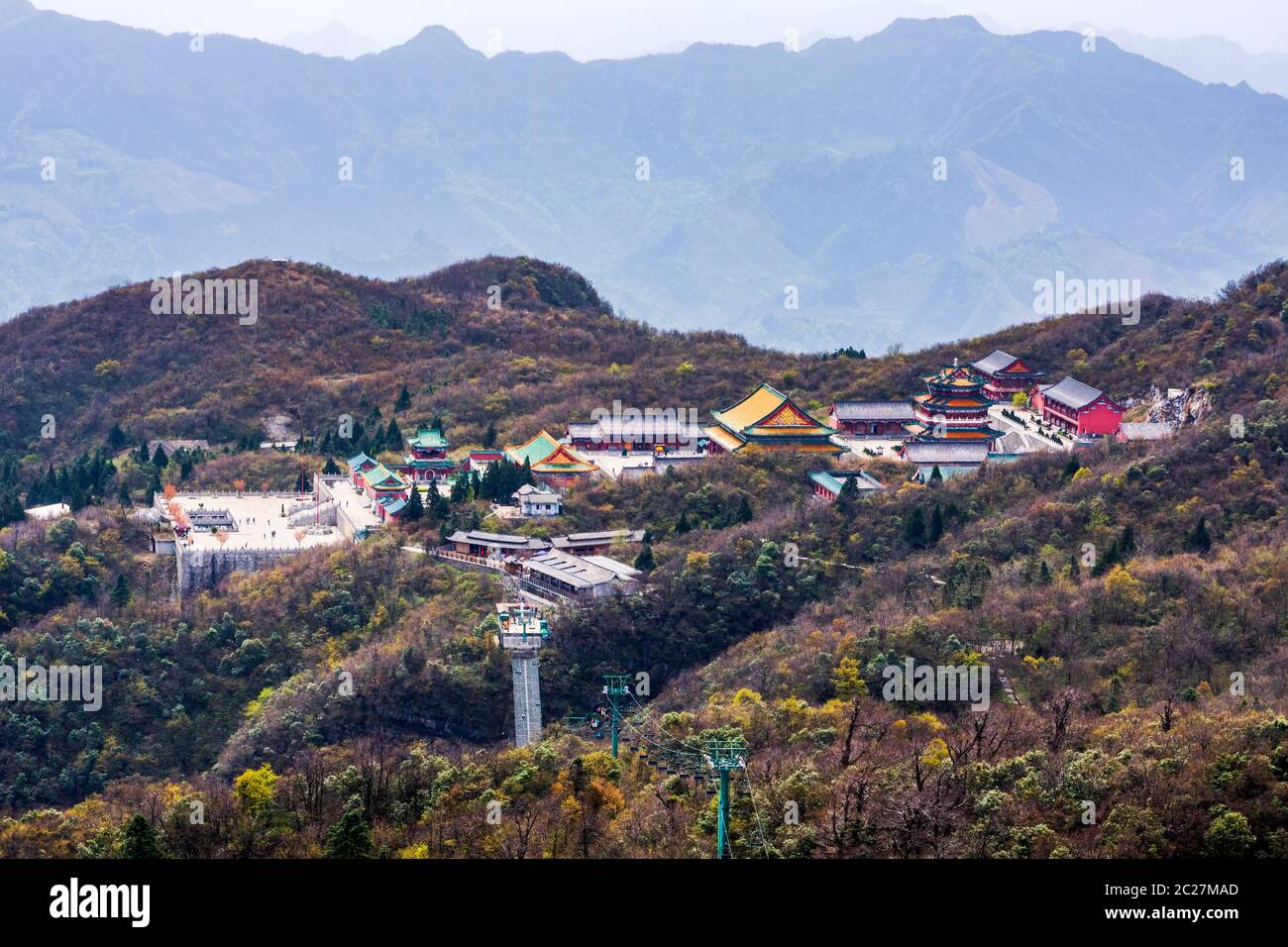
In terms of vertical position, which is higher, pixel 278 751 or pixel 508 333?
pixel 508 333

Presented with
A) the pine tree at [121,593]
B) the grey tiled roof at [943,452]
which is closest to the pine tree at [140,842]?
the pine tree at [121,593]

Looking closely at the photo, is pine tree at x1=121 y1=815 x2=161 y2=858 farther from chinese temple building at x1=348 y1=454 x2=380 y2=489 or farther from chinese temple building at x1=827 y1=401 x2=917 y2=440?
chinese temple building at x1=827 y1=401 x2=917 y2=440

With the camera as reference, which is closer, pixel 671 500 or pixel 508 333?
pixel 671 500

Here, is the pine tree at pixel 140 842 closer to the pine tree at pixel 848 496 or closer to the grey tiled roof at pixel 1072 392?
the pine tree at pixel 848 496

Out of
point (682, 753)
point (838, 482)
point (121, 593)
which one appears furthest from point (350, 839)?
point (838, 482)

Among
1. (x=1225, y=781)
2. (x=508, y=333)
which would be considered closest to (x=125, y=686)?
(x=1225, y=781)

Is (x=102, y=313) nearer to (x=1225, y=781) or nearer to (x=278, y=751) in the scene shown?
(x=278, y=751)
